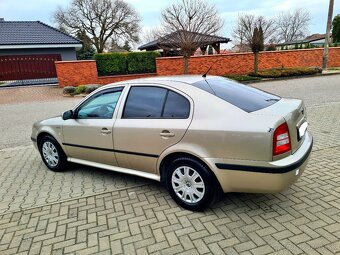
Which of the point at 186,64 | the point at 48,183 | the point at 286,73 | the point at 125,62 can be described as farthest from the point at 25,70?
the point at 48,183

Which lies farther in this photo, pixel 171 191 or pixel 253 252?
pixel 171 191

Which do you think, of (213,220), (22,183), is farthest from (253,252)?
(22,183)

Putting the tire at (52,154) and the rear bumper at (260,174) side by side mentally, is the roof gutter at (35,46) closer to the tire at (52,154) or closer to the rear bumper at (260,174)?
the tire at (52,154)

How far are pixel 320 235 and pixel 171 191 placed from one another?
5.10 feet

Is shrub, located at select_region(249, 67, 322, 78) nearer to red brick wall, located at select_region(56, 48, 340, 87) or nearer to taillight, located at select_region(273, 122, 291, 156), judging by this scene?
red brick wall, located at select_region(56, 48, 340, 87)

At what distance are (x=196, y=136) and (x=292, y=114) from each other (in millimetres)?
1018

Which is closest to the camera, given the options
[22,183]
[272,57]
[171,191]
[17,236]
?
[17,236]

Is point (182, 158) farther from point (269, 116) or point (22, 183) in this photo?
point (22, 183)

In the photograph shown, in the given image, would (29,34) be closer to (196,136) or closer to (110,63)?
(110,63)

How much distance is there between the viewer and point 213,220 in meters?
2.96

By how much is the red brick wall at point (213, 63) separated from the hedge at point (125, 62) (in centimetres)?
44

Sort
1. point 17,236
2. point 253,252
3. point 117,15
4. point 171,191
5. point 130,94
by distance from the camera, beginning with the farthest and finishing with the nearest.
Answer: point 117,15 → point 130,94 → point 171,191 → point 17,236 → point 253,252

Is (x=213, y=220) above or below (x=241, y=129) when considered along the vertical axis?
below

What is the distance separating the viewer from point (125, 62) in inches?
747
